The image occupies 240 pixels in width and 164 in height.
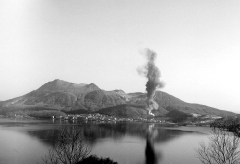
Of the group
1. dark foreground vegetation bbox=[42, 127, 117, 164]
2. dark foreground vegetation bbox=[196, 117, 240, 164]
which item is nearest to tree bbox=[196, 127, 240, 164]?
dark foreground vegetation bbox=[196, 117, 240, 164]

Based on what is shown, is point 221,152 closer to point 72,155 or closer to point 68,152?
point 72,155

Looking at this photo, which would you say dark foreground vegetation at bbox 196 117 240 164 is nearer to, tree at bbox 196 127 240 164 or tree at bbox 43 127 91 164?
tree at bbox 196 127 240 164

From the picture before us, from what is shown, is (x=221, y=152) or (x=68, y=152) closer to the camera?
(x=68, y=152)

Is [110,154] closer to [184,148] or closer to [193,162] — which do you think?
[193,162]

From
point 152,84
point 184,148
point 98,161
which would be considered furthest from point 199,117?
point 98,161

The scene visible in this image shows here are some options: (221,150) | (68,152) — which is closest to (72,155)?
(68,152)

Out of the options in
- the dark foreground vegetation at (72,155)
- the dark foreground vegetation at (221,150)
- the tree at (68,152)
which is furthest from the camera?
the tree at (68,152)

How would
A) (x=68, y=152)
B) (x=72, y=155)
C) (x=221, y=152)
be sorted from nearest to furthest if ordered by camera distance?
1. (x=68, y=152)
2. (x=72, y=155)
3. (x=221, y=152)

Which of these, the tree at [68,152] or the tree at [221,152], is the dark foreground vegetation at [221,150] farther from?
the tree at [68,152]

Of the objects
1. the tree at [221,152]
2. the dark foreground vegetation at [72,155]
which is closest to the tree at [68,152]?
the dark foreground vegetation at [72,155]

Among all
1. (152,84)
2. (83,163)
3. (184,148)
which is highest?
(152,84)

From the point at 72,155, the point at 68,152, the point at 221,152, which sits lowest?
the point at 72,155
